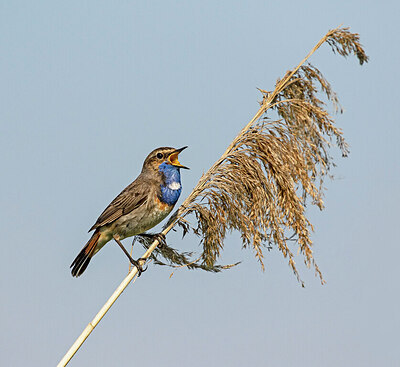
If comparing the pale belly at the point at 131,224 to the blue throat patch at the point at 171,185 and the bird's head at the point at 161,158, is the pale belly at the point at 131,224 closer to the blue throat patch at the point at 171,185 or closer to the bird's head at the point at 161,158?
the blue throat patch at the point at 171,185

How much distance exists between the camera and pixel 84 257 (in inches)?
203

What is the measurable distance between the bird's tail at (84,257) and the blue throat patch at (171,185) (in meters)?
0.73

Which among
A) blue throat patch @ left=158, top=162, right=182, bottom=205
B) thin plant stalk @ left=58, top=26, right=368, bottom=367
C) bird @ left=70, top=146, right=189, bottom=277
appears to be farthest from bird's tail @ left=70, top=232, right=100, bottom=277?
thin plant stalk @ left=58, top=26, right=368, bottom=367

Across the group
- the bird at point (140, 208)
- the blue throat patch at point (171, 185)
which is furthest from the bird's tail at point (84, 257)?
the blue throat patch at point (171, 185)

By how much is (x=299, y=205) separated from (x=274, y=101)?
0.88 m

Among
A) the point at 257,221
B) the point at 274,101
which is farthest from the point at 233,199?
the point at 274,101

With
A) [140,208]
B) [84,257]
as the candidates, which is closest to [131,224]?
[140,208]

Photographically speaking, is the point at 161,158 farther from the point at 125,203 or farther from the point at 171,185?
the point at 125,203

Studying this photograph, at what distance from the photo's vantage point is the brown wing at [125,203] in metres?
5.28

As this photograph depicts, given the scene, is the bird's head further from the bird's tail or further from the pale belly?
the bird's tail

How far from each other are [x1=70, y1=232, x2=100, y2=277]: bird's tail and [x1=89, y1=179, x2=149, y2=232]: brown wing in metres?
0.15

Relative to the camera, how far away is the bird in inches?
208

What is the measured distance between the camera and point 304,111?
154 inches

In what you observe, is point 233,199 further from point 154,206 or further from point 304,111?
point 154,206
